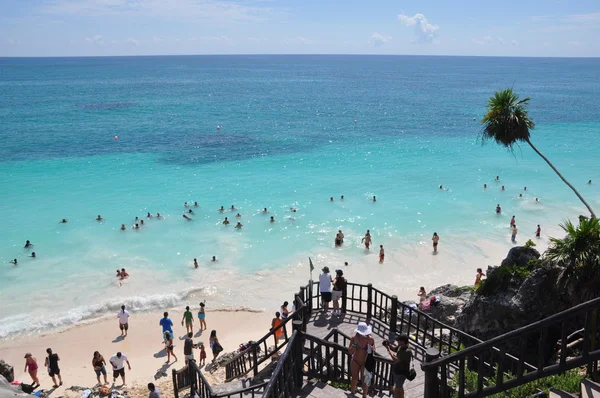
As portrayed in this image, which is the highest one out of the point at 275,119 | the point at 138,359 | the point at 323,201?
the point at 275,119

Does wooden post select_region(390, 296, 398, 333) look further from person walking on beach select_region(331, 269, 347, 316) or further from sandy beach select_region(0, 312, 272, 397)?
sandy beach select_region(0, 312, 272, 397)

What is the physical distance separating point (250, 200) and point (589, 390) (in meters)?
35.1

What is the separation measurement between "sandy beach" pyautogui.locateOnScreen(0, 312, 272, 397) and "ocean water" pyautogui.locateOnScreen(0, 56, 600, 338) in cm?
110

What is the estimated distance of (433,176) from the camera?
156 ft

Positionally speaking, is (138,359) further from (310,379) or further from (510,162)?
(510,162)

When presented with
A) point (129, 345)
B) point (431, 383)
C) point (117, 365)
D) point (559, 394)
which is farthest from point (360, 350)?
point (129, 345)

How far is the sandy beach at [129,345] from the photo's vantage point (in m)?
18.3

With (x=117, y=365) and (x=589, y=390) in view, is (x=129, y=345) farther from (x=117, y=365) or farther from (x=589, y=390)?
(x=589, y=390)

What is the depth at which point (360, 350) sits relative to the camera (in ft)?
32.0

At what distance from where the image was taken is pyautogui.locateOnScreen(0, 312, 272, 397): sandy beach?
60.0 ft

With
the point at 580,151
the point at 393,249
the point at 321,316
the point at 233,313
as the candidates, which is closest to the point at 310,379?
the point at 321,316

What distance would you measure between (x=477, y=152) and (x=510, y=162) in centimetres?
533

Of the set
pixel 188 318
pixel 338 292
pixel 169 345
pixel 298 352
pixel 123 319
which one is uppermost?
pixel 298 352

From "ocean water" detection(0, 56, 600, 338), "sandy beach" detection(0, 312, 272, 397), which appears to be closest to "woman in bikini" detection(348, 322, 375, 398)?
"sandy beach" detection(0, 312, 272, 397)
